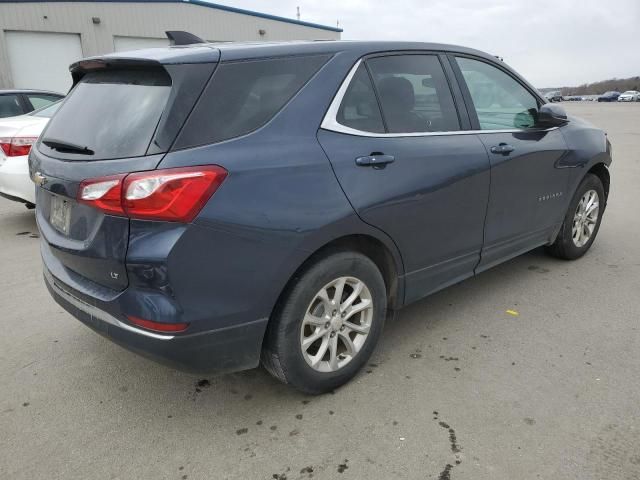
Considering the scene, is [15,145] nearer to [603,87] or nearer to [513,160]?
[513,160]

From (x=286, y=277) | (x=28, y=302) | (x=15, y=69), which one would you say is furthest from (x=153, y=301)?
(x=15, y=69)

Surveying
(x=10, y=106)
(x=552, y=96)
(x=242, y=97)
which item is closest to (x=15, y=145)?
(x=10, y=106)

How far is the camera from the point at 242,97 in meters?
2.29

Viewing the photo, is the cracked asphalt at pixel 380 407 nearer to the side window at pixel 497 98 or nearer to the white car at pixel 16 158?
the side window at pixel 497 98

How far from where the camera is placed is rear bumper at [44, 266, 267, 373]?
217 centimetres

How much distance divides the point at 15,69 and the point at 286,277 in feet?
62.8

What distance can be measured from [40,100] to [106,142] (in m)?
6.22

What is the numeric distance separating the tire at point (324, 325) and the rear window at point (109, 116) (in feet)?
3.08

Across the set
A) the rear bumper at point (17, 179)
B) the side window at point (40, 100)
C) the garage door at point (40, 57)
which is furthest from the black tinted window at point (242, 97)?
the garage door at point (40, 57)

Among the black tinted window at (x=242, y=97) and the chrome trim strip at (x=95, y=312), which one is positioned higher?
the black tinted window at (x=242, y=97)

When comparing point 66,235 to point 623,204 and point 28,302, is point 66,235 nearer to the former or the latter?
point 28,302

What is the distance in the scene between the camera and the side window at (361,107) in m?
2.62

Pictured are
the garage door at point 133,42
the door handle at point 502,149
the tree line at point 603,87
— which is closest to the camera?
the door handle at point 502,149

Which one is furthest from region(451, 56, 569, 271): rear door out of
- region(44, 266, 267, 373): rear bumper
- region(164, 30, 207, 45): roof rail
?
region(44, 266, 267, 373): rear bumper
